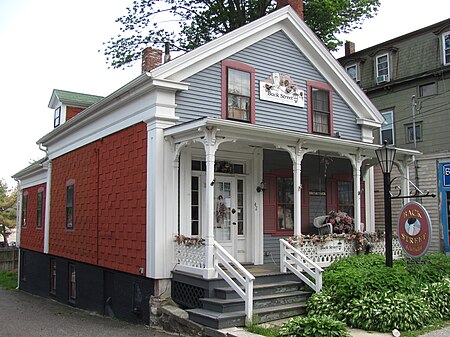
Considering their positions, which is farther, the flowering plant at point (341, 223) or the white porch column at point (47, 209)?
the white porch column at point (47, 209)

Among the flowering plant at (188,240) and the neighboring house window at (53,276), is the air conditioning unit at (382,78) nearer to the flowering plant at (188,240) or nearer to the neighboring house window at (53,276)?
the flowering plant at (188,240)

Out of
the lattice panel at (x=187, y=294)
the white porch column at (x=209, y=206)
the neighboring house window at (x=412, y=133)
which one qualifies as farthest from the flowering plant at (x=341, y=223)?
the neighboring house window at (x=412, y=133)

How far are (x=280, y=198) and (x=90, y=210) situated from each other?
216 inches

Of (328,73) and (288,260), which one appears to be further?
(328,73)

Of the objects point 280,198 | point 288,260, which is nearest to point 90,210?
point 280,198

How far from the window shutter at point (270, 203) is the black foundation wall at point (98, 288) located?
12.2 feet

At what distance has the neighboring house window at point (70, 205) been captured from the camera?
15.7m

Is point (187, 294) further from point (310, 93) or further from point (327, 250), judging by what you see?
point (310, 93)

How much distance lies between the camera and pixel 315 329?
7.13 meters

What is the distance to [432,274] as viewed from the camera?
10.4m

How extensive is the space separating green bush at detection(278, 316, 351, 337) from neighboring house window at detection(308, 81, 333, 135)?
23.1ft

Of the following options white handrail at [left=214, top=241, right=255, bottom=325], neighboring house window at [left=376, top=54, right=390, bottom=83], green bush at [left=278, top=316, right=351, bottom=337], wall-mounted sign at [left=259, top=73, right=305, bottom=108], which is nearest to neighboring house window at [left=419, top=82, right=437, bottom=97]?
neighboring house window at [left=376, top=54, right=390, bottom=83]

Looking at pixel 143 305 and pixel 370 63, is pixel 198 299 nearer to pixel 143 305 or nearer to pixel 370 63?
pixel 143 305

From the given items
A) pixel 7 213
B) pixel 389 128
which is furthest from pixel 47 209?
pixel 7 213
